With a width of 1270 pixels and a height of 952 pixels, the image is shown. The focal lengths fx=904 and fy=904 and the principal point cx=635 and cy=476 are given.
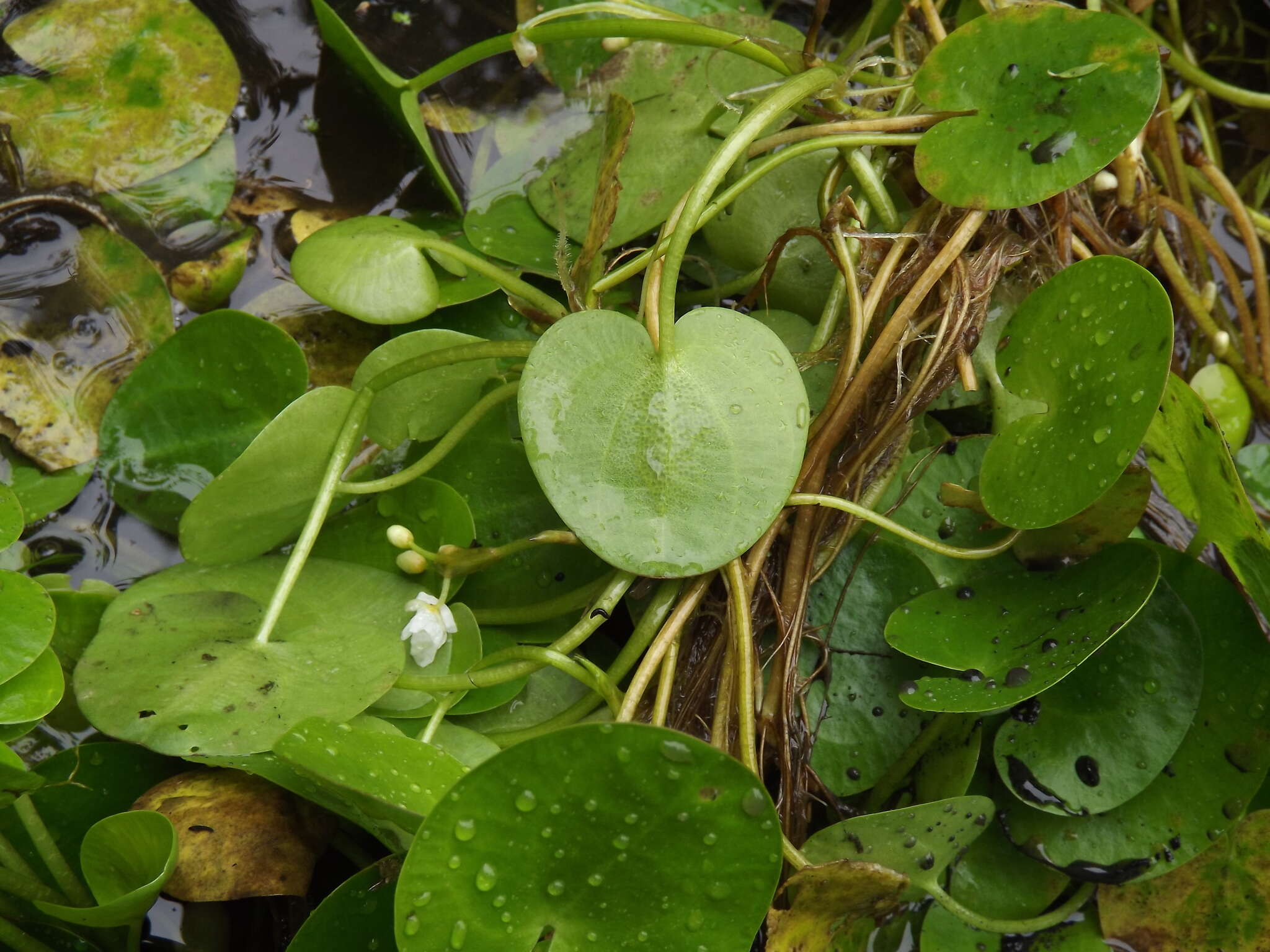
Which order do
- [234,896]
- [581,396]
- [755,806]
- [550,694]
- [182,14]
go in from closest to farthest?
[755,806], [581,396], [234,896], [550,694], [182,14]

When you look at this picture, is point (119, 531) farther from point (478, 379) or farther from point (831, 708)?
point (831, 708)

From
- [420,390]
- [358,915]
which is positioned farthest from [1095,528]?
[358,915]

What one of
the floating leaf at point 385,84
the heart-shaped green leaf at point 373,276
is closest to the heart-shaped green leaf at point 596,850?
the heart-shaped green leaf at point 373,276

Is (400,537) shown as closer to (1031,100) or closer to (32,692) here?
(32,692)

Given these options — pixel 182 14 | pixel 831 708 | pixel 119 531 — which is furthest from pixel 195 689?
pixel 182 14

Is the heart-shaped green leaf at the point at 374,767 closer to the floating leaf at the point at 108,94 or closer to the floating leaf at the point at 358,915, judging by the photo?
the floating leaf at the point at 358,915

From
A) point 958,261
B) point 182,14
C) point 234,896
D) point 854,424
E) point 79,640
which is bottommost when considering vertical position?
point 234,896
